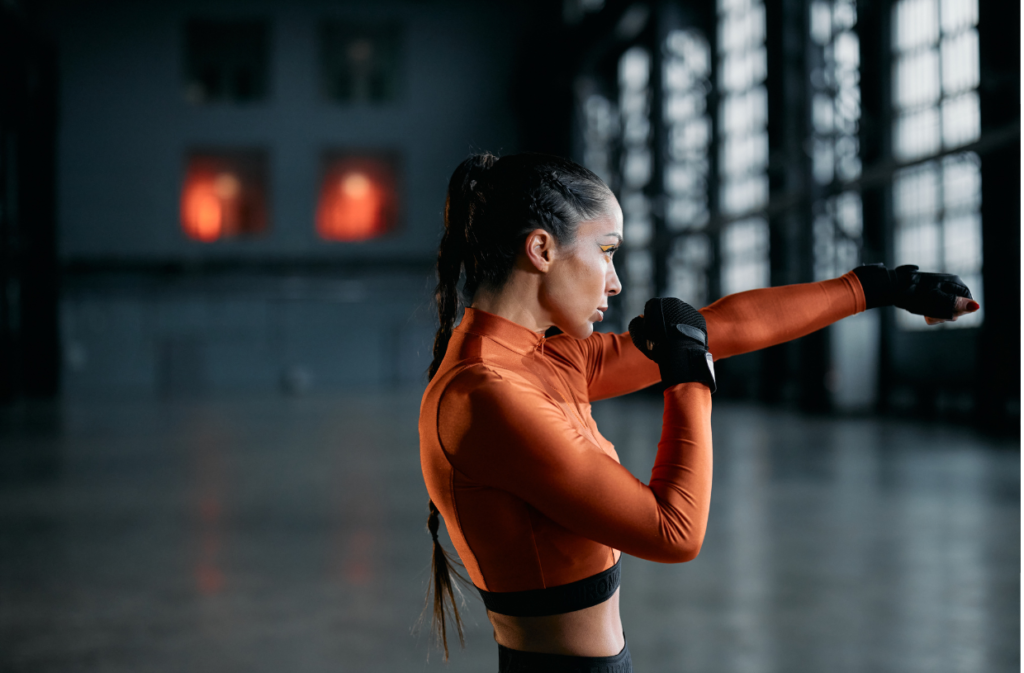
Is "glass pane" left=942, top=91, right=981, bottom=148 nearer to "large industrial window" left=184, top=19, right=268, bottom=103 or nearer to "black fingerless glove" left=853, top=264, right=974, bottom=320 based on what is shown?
"black fingerless glove" left=853, top=264, right=974, bottom=320

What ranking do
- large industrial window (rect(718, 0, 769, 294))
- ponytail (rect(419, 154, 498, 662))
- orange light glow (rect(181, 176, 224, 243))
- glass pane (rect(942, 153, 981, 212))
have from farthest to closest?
orange light glow (rect(181, 176, 224, 243))
large industrial window (rect(718, 0, 769, 294))
glass pane (rect(942, 153, 981, 212))
ponytail (rect(419, 154, 498, 662))

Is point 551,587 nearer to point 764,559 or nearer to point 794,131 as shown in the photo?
point 764,559

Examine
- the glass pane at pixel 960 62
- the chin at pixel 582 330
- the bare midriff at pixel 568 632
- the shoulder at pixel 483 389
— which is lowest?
the bare midriff at pixel 568 632

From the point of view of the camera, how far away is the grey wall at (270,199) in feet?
101

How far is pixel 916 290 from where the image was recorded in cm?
168

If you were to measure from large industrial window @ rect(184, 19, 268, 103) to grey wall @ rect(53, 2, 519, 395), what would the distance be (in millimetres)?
981

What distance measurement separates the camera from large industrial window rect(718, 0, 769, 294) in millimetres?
20031

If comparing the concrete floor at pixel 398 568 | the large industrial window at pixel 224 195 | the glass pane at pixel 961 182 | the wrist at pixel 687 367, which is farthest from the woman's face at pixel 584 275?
the large industrial window at pixel 224 195

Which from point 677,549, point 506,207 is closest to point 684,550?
point 677,549

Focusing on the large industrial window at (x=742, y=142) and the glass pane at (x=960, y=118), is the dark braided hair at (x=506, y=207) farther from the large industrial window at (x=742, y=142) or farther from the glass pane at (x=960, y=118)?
the large industrial window at (x=742, y=142)

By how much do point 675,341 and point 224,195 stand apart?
32.9 m

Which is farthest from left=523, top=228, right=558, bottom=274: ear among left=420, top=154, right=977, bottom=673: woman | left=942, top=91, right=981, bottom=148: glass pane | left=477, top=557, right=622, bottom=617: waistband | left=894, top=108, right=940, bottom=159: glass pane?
left=894, top=108, right=940, bottom=159: glass pane

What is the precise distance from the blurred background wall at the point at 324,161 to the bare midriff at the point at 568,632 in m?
17.8

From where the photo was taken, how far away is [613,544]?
131cm
